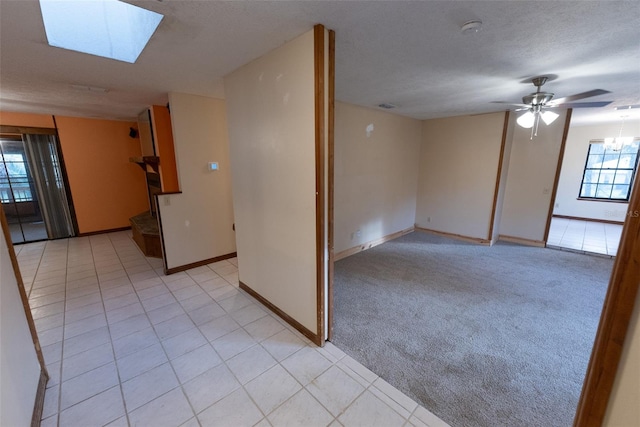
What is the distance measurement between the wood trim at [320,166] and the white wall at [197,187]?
2273mm

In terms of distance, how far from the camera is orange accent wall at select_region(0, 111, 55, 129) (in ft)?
14.2

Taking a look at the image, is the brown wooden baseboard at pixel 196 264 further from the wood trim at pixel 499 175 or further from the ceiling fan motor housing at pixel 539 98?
the wood trim at pixel 499 175

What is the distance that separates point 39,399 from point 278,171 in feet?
7.23

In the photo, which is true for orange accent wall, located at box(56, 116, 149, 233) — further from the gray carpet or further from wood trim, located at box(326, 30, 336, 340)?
wood trim, located at box(326, 30, 336, 340)

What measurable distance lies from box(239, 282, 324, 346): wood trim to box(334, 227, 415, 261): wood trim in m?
1.57

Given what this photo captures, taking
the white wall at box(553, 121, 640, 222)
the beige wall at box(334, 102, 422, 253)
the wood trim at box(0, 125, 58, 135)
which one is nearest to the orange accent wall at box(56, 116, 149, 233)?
the wood trim at box(0, 125, 58, 135)

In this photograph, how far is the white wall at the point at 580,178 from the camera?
6.12 metres

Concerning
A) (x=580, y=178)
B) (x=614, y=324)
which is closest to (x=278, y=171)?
(x=614, y=324)

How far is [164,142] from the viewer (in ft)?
12.0

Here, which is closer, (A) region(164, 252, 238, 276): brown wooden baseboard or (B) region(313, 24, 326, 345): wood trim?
(B) region(313, 24, 326, 345): wood trim

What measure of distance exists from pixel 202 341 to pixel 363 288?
1.86m

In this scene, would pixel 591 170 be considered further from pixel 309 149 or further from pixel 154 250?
pixel 154 250

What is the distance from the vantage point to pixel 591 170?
21.4 ft

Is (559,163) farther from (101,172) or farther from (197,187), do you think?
(101,172)
